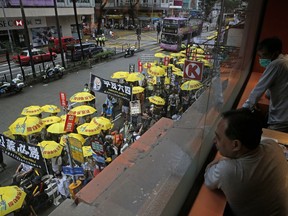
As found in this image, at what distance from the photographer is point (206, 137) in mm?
2045

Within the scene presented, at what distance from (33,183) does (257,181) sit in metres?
5.09

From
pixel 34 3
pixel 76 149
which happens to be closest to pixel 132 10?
pixel 34 3

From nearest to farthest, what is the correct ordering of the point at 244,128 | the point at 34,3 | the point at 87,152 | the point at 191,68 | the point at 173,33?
1. the point at 244,128
2. the point at 191,68
3. the point at 87,152
4. the point at 34,3
5. the point at 173,33

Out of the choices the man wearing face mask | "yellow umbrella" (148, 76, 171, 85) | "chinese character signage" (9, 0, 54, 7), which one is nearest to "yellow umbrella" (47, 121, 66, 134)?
"yellow umbrella" (148, 76, 171, 85)

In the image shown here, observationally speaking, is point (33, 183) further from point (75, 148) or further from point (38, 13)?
point (38, 13)

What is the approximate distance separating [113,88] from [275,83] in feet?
18.6

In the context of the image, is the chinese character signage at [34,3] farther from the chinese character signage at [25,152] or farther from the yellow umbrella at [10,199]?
the yellow umbrella at [10,199]

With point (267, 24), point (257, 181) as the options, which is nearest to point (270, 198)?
point (257, 181)

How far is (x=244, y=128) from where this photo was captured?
1.34 meters

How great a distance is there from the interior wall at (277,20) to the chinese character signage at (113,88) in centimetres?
392

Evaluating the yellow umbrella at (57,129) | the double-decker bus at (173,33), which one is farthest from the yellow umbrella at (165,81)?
the double-decker bus at (173,33)

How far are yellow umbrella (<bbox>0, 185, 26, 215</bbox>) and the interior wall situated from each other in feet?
18.2

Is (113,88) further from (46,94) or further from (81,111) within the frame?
(46,94)

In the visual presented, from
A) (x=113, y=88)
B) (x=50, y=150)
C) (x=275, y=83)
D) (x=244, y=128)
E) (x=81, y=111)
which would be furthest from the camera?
(x=113, y=88)
